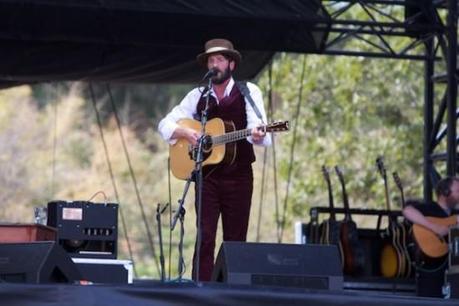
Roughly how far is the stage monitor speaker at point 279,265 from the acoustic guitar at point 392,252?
4.06 m

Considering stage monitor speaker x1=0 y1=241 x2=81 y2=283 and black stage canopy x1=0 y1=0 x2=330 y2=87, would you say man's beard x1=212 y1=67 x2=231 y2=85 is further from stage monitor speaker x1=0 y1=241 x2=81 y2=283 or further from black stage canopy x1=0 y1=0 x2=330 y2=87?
black stage canopy x1=0 y1=0 x2=330 y2=87

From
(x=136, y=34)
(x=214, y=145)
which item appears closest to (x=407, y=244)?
(x=136, y=34)

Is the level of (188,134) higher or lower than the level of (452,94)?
lower

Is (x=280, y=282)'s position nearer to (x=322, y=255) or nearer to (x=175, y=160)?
(x=322, y=255)

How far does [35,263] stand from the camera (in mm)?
5996

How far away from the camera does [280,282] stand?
6.35 metres

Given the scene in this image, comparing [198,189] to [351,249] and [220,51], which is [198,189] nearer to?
[220,51]

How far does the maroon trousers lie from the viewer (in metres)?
7.85

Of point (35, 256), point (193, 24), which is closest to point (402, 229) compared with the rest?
point (193, 24)

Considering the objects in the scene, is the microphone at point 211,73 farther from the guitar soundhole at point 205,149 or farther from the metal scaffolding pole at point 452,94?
the metal scaffolding pole at point 452,94

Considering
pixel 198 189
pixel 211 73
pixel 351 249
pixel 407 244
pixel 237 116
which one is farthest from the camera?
pixel 407 244

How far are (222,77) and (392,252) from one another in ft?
11.5

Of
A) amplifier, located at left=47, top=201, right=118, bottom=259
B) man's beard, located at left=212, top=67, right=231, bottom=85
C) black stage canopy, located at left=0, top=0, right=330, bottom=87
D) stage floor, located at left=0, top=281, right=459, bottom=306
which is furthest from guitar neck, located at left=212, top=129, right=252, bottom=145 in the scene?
black stage canopy, located at left=0, top=0, right=330, bottom=87

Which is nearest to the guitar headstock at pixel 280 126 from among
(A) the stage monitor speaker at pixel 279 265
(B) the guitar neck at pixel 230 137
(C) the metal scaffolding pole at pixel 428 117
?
(B) the guitar neck at pixel 230 137
